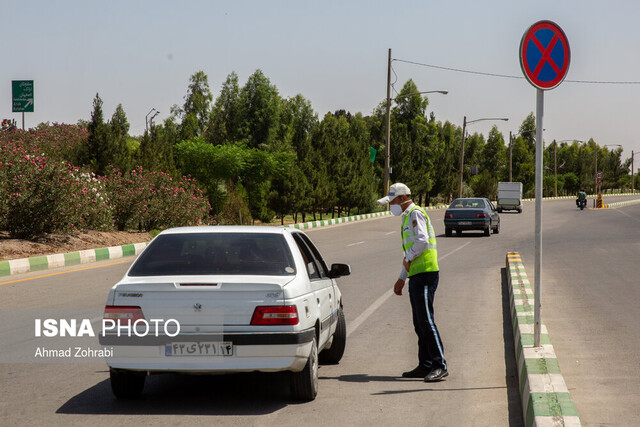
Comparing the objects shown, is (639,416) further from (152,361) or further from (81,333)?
(81,333)

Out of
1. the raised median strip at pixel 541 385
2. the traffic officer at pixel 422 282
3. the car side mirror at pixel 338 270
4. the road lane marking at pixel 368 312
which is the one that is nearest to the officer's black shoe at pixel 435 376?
the traffic officer at pixel 422 282

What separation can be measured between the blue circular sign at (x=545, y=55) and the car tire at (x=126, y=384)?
4.37m

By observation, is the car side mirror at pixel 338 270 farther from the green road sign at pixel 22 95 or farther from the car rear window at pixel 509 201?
the car rear window at pixel 509 201

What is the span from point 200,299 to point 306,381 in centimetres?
110

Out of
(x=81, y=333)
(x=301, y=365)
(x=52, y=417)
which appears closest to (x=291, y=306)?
(x=301, y=365)

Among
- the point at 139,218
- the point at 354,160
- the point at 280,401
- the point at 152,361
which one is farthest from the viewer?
the point at 354,160

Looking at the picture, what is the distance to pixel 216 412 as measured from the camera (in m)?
5.85

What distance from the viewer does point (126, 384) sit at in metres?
6.07

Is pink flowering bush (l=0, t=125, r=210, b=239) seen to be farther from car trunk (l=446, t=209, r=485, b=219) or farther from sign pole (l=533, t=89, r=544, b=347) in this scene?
sign pole (l=533, t=89, r=544, b=347)

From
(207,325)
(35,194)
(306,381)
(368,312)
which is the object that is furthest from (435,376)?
(35,194)

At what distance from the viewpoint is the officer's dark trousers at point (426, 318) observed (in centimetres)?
706

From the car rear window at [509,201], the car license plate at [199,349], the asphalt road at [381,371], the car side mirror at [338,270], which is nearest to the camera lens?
the car license plate at [199,349]

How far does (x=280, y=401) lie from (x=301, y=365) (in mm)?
540

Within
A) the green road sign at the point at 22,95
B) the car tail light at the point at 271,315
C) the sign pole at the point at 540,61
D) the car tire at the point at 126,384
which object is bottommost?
the car tire at the point at 126,384
